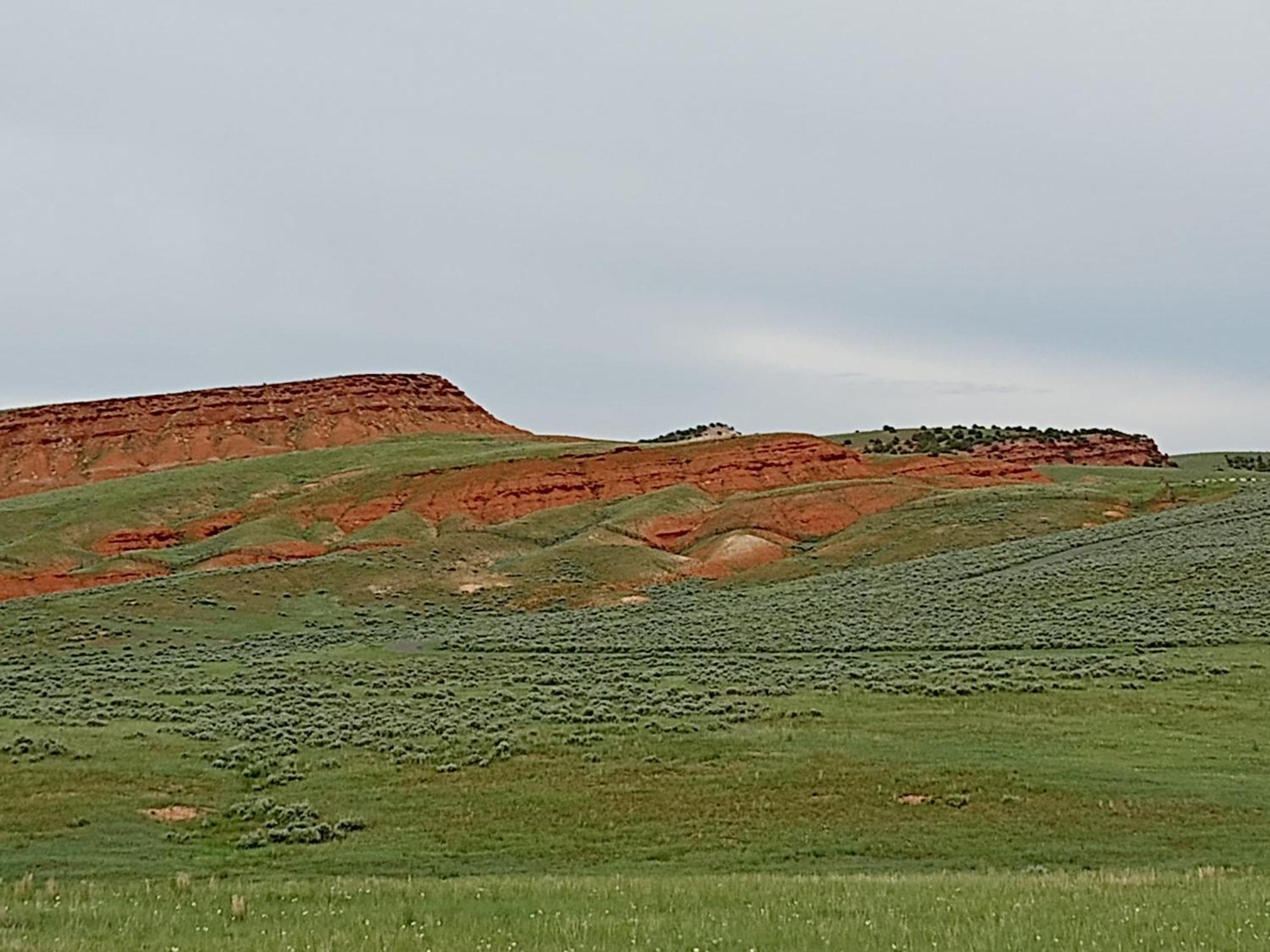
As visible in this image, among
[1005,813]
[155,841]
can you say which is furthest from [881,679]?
[155,841]

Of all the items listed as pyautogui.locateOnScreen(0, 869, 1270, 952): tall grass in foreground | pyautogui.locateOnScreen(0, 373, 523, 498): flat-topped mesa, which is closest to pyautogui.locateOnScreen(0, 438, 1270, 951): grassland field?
pyautogui.locateOnScreen(0, 869, 1270, 952): tall grass in foreground

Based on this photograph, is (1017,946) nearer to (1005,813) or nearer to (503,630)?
(1005,813)

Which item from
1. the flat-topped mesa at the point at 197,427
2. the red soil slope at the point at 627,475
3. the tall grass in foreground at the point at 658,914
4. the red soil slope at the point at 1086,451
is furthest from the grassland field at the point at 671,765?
the flat-topped mesa at the point at 197,427

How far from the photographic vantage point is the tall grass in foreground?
32.6 ft

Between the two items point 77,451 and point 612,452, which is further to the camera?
point 77,451

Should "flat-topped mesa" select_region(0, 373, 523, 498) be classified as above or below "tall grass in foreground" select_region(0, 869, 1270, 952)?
above

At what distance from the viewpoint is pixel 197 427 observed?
441 feet

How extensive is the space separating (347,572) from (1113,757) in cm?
4719

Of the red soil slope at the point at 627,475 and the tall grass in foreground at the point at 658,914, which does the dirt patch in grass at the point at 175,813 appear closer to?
the tall grass in foreground at the point at 658,914

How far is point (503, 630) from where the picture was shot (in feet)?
162

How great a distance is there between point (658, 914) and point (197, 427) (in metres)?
131

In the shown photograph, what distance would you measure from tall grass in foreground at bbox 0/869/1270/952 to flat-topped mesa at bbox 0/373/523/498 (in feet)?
397

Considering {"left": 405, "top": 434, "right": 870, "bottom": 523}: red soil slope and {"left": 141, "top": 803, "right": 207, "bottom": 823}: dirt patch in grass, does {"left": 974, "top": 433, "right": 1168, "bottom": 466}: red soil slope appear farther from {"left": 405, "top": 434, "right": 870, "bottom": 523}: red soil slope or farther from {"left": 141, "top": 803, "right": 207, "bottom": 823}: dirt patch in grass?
{"left": 141, "top": 803, "right": 207, "bottom": 823}: dirt patch in grass

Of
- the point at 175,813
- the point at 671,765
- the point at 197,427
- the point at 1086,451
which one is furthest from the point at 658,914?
the point at 197,427
